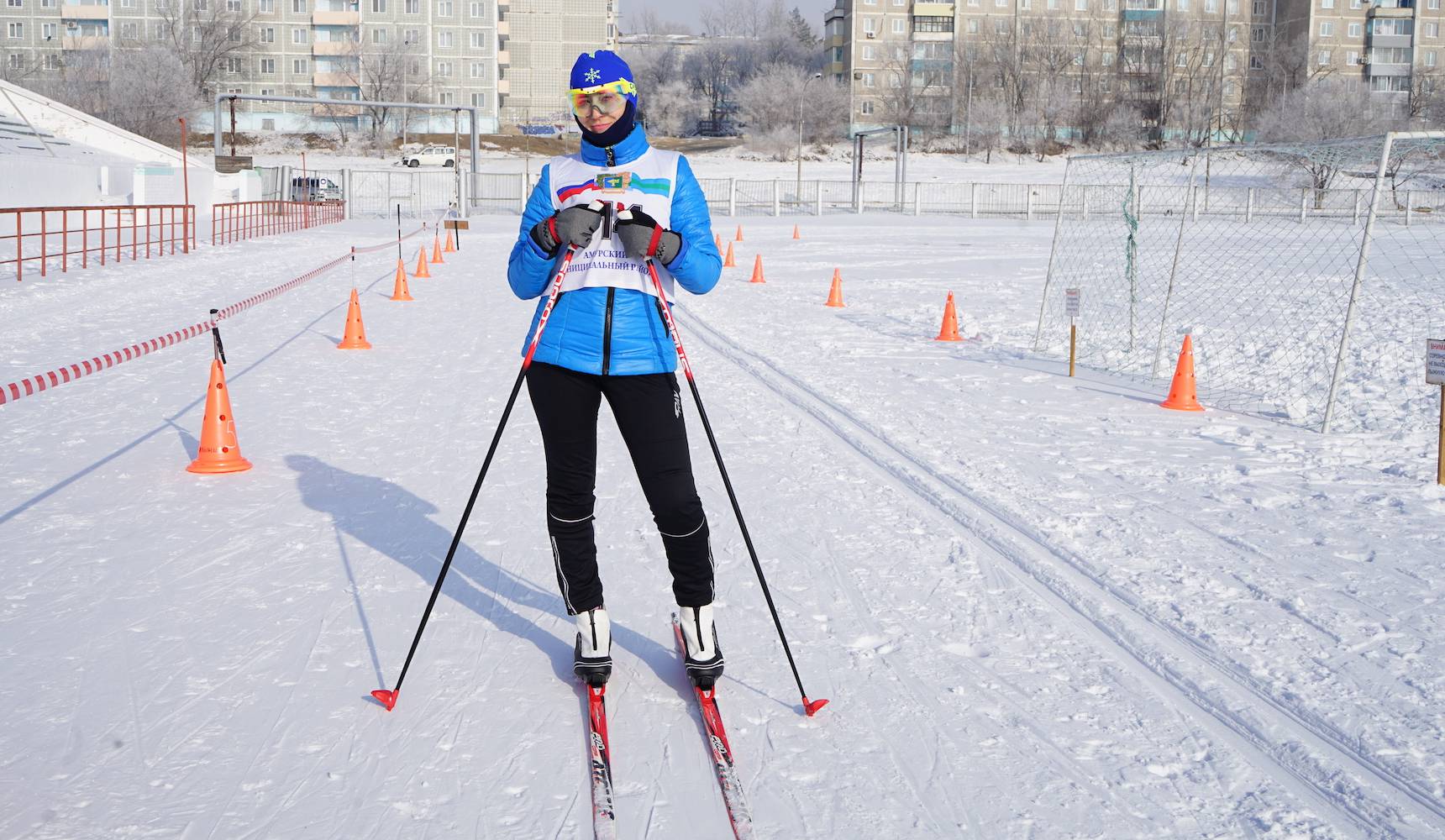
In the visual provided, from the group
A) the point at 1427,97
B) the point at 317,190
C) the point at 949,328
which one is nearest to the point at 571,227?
the point at 949,328

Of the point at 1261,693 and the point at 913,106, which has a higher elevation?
the point at 913,106

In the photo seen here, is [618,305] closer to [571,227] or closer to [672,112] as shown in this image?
[571,227]

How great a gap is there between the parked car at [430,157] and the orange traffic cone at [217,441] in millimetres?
65233

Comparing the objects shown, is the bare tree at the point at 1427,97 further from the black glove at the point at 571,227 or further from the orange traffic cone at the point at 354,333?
the black glove at the point at 571,227

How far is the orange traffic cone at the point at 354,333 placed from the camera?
13094 millimetres

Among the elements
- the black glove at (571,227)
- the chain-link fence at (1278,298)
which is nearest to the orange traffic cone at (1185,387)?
the chain-link fence at (1278,298)

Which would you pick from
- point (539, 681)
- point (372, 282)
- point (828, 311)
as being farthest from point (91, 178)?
point (539, 681)

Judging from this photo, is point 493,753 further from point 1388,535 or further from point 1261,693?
point 1388,535

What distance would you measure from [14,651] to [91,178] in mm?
38248

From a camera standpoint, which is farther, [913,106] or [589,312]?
[913,106]

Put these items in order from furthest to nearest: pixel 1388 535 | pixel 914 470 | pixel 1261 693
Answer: pixel 914 470 → pixel 1388 535 → pixel 1261 693

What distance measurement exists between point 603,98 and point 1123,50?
10106 cm

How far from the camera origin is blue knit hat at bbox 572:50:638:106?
388 centimetres

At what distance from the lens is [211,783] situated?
3.67m
